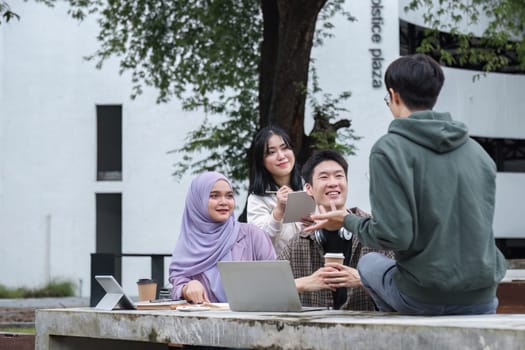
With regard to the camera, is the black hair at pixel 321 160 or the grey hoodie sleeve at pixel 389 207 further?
the black hair at pixel 321 160

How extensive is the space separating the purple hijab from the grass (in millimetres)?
18389

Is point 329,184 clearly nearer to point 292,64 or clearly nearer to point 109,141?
point 292,64

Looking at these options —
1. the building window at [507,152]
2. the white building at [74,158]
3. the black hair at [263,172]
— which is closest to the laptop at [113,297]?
the black hair at [263,172]

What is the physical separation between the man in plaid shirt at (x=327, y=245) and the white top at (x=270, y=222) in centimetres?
90

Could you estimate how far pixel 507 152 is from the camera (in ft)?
87.9

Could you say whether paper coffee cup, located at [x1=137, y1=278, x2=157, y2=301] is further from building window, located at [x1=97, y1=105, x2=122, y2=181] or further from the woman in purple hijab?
building window, located at [x1=97, y1=105, x2=122, y2=181]

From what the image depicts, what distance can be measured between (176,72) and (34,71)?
9525 millimetres

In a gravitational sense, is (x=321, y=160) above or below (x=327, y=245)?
above

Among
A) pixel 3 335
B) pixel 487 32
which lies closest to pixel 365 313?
pixel 3 335

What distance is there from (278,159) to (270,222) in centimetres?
49

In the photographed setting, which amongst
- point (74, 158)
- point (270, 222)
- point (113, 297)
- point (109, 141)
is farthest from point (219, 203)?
point (109, 141)

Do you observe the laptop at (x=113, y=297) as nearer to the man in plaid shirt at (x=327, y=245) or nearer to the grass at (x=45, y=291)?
the man in plaid shirt at (x=327, y=245)

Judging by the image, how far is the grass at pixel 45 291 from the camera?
23156 mm

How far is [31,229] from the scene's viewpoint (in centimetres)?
2388
